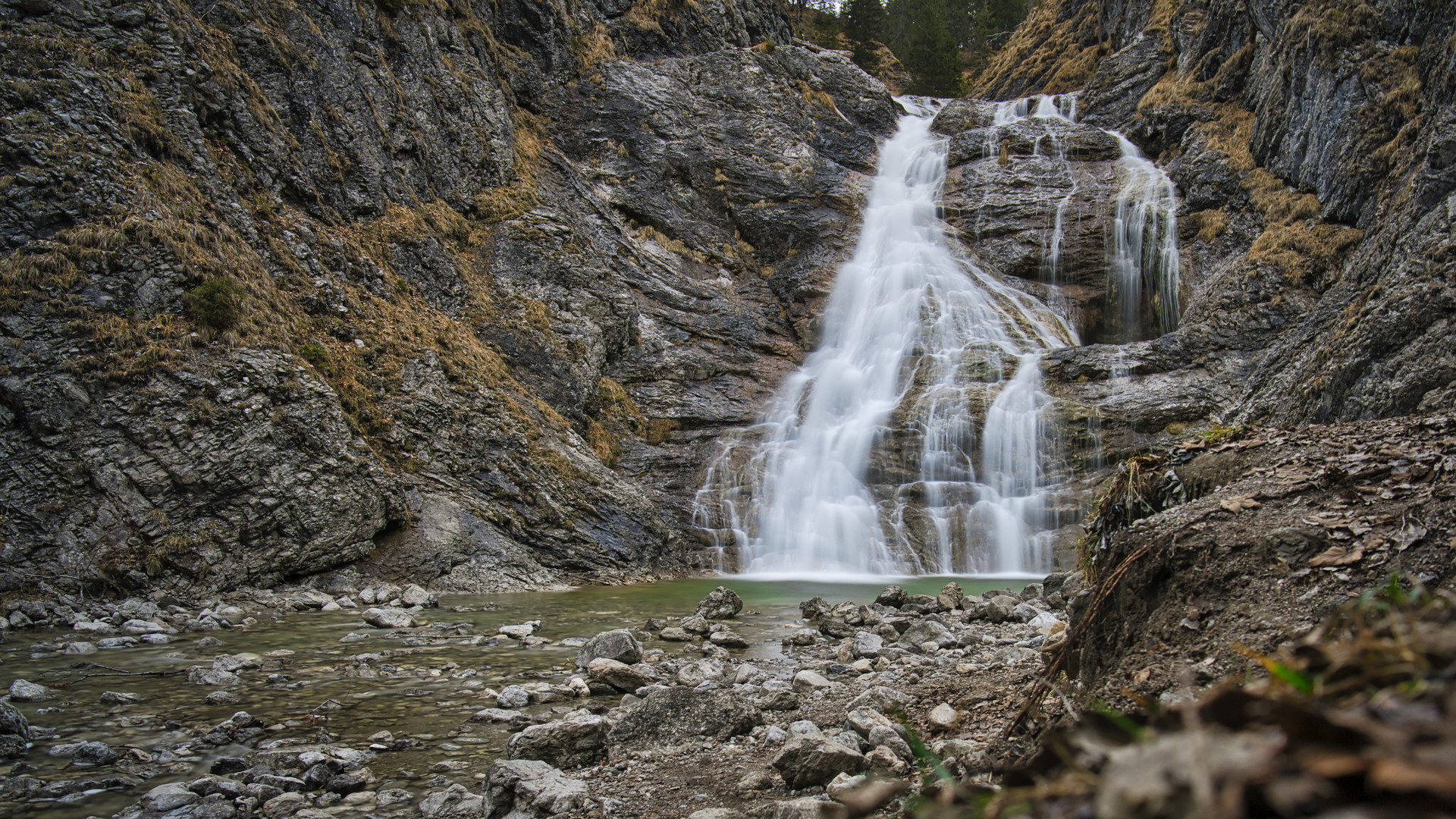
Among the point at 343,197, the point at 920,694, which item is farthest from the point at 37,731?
the point at 343,197

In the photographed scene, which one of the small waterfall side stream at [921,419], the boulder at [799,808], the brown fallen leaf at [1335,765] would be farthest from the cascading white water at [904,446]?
the brown fallen leaf at [1335,765]

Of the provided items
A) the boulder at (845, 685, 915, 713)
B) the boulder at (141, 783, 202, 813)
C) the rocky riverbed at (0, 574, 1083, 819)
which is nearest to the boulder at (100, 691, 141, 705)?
the rocky riverbed at (0, 574, 1083, 819)

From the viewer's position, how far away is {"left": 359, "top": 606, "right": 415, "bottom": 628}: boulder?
8352mm

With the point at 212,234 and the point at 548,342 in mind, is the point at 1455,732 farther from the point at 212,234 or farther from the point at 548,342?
the point at 548,342

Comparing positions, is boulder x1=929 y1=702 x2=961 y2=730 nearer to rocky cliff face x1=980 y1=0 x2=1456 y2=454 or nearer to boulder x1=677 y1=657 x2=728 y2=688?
boulder x1=677 y1=657 x2=728 y2=688

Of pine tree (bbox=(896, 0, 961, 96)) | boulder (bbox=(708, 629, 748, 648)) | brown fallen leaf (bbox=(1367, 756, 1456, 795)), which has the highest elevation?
pine tree (bbox=(896, 0, 961, 96))

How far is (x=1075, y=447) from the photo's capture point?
17.4 m

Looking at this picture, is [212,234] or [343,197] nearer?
[212,234]

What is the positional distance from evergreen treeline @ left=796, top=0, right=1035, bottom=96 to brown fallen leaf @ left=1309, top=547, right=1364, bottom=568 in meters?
51.4

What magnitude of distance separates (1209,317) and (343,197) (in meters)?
22.3

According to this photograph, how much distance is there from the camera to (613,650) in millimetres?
6367

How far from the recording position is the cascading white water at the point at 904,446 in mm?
16781

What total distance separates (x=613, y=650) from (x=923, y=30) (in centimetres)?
5357

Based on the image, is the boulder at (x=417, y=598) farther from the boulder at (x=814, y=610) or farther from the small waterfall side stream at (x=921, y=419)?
the small waterfall side stream at (x=921, y=419)
